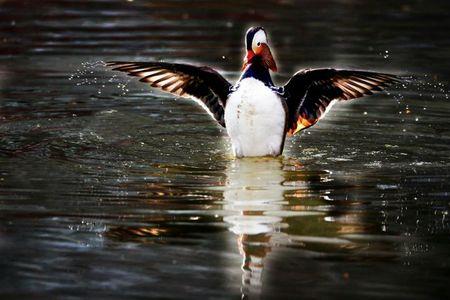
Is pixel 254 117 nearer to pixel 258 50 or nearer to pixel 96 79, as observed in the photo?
pixel 258 50

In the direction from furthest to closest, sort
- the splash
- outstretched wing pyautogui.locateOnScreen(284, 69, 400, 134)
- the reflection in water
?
the splash, outstretched wing pyautogui.locateOnScreen(284, 69, 400, 134), the reflection in water

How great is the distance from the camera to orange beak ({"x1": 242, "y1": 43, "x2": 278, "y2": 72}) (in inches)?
348

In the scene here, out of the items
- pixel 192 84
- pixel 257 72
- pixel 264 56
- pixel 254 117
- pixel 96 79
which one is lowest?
pixel 96 79

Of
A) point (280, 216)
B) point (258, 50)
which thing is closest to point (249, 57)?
point (258, 50)

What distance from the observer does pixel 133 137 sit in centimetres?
986

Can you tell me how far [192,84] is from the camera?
9602mm

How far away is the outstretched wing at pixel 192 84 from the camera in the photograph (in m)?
9.41

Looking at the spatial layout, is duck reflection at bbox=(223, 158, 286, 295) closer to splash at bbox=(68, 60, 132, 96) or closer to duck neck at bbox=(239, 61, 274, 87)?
duck neck at bbox=(239, 61, 274, 87)

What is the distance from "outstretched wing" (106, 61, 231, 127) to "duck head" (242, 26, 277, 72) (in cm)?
53

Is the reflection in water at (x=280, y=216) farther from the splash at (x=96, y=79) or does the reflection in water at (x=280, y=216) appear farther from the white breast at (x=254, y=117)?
the splash at (x=96, y=79)

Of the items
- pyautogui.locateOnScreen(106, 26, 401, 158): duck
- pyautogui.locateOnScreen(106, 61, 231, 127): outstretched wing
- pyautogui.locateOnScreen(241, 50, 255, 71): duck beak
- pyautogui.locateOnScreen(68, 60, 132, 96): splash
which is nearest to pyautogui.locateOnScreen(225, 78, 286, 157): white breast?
pyautogui.locateOnScreen(106, 26, 401, 158): duck

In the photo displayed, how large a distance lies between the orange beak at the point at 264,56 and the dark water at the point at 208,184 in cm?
72

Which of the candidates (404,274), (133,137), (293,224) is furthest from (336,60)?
(404,274)

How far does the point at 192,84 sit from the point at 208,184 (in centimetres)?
157
